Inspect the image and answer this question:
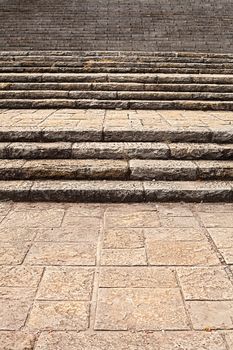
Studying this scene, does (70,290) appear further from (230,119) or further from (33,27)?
(33,27)

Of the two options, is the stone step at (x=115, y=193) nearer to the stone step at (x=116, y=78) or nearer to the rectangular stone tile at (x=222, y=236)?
the rectangular stone tile at (x=222, y=236)

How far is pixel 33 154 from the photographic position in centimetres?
416

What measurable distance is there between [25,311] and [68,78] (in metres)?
5.62

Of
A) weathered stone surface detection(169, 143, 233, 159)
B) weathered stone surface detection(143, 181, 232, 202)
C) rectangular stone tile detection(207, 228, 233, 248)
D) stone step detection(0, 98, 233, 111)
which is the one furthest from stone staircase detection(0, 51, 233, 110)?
rectangular stone tile detection(207, 228, 233, 248)

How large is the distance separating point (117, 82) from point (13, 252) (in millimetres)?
5008

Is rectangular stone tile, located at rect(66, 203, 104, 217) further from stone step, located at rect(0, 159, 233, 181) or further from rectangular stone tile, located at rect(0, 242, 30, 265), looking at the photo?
rectangular stone tile, located at rect(0, 242, 30, 265)

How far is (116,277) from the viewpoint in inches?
95.3

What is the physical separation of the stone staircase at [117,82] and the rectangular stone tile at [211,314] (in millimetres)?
4502

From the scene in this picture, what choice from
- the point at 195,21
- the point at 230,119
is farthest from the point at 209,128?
the point at 195,21

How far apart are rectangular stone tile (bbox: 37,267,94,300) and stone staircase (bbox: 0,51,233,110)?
4208 millimetres

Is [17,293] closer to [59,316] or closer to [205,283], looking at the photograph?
[59,316]

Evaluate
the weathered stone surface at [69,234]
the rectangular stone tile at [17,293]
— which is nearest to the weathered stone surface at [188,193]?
the weathered stone surface at [69,234]

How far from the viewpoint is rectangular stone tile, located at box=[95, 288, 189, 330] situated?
6.49 feet

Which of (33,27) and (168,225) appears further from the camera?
(33,27)
